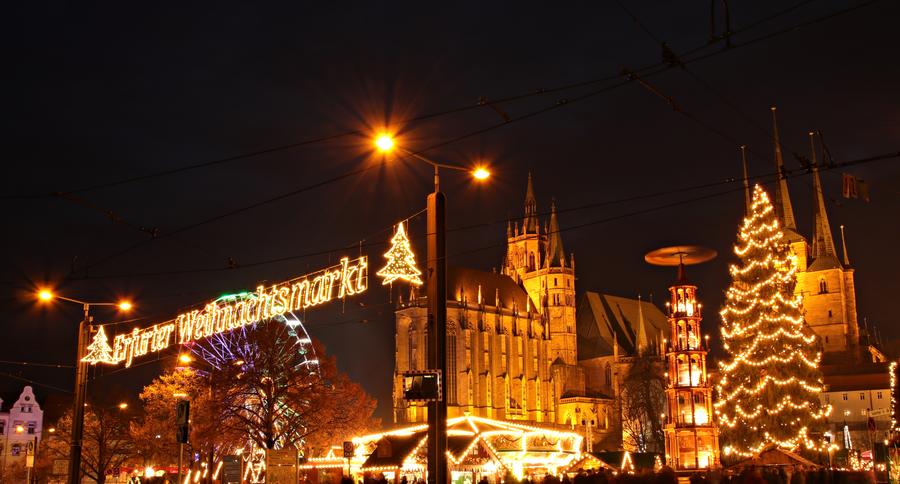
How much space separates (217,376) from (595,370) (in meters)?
82.0

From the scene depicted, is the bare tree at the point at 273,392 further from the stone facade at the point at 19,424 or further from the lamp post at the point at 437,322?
the stone facade at the point at 19,424

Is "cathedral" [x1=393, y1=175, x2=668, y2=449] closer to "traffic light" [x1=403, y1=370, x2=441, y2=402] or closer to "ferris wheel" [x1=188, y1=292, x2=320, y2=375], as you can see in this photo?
"ferris wheel" [x1=188, y1=292, x2=320, y2=375]

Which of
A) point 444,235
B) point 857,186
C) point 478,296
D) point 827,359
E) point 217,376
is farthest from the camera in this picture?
point 478,296

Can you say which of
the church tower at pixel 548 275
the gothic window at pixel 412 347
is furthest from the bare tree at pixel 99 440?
the church tower at pixel 548 275

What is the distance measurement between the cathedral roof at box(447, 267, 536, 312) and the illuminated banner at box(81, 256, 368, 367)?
68.7 metres

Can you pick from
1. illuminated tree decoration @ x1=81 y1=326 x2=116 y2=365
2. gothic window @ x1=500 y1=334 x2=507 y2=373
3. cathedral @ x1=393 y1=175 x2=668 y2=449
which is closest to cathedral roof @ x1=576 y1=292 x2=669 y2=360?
cathedral @ x1=393 y1=175 x2=668 y2=449

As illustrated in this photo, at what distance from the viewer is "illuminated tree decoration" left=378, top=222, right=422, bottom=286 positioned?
20.5 meters

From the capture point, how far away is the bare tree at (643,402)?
94.2 metres

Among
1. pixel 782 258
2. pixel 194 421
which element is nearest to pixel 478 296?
pixel 782 258

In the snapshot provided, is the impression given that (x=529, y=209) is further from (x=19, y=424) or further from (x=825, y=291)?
(x=19, y=424)

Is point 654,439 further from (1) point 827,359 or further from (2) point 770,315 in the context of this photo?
(2) point 770,315

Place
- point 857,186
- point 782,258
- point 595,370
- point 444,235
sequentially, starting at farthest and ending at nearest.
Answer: point 595,370, point 782,258, point 857,186, point 444,235

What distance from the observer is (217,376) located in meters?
38.8

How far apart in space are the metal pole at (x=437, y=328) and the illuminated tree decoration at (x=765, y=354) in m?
34.5
